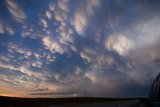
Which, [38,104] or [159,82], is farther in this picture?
[38,104]

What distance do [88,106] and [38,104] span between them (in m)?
20.4

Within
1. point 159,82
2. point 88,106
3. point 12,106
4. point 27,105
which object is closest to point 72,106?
point 88,106

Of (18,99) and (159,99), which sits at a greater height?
(18,99)

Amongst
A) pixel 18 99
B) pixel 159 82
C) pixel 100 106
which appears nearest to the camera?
pixel 159 82

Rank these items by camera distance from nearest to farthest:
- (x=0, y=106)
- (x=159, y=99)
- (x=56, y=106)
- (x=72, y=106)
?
(x=159, y=99) < (x=0, y=106) < (x=56, y=106) < (x=72, y=106)

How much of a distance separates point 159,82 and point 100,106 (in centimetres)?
3623

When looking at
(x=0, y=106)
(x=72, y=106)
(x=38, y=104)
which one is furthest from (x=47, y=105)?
(x=72, y=106)

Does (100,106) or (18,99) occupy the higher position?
(100,106)

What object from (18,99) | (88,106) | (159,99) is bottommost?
(159,99)

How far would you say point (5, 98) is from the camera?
17609 mm

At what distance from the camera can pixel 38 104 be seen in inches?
899

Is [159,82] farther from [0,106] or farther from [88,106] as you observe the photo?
[88,106]

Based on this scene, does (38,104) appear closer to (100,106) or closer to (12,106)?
(12,106)

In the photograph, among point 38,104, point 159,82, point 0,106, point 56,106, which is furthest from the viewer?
point 56,106
